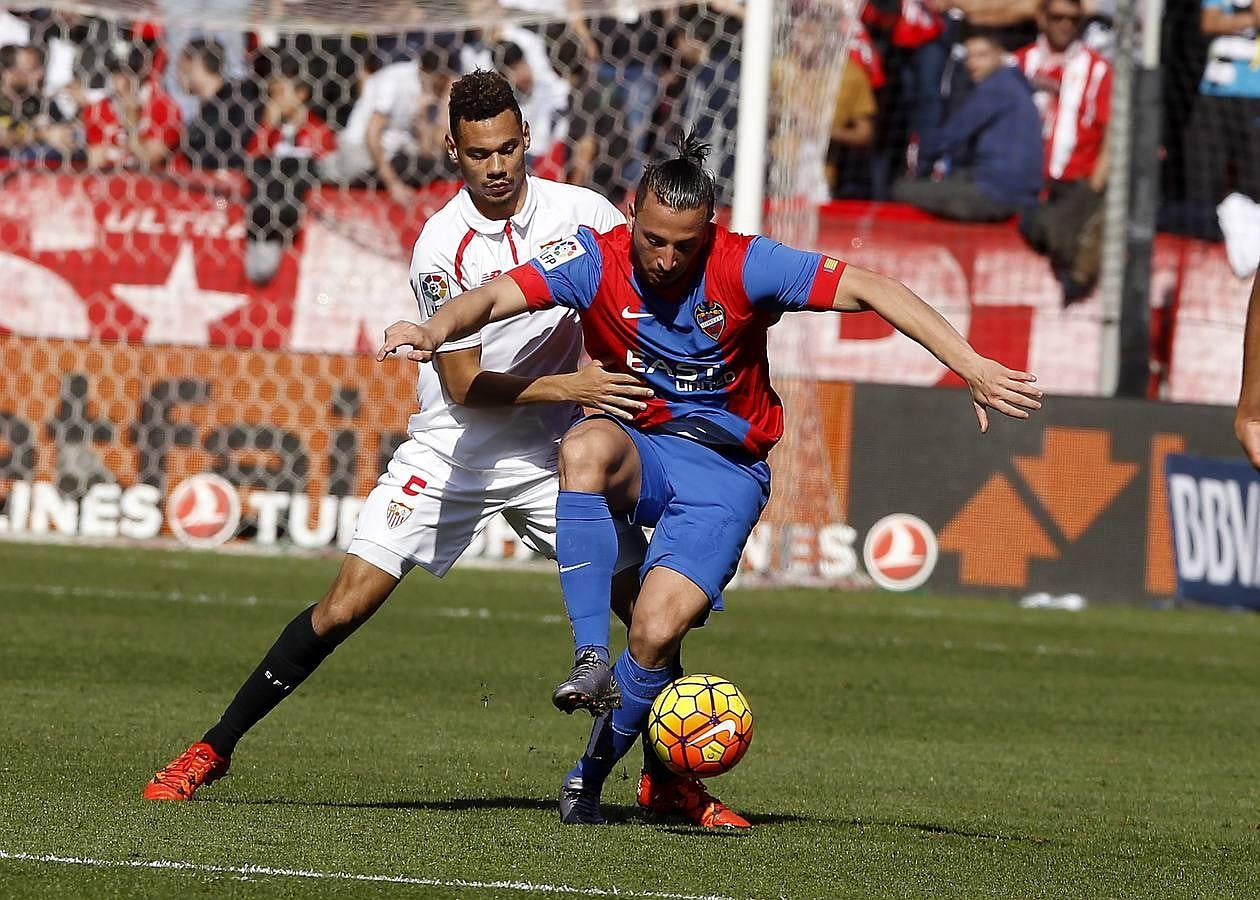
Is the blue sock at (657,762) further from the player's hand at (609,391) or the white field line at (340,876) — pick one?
the white field line at (340,876)

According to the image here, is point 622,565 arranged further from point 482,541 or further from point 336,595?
point 482,541

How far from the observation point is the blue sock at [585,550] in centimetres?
577

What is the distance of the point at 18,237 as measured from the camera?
15711 mm

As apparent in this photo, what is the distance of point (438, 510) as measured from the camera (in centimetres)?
644

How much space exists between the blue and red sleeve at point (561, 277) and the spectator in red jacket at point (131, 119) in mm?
10449

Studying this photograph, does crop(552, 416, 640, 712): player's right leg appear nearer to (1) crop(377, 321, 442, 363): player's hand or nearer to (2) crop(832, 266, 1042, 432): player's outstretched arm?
(1) crop(377, 321, 442, 363): player's hand

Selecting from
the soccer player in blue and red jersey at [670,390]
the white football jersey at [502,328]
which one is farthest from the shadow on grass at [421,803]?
the white football jersey at [502,328]

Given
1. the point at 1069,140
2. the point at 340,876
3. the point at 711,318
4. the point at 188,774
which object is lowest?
the point at 188,774

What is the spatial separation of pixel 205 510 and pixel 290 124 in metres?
3.31

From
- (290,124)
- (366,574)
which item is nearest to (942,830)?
(366,574)

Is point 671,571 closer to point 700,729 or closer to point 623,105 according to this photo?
point 700,729

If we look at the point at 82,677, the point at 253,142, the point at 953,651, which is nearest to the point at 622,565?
the point at 82,677

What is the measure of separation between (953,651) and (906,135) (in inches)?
253

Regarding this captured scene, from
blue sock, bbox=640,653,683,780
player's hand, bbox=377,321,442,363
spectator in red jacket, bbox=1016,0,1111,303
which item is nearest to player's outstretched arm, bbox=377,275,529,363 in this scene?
player's hand, bbox=377,321,442,363
